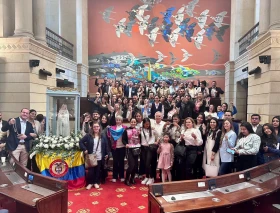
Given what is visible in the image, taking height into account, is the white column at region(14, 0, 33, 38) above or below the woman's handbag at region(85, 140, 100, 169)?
above

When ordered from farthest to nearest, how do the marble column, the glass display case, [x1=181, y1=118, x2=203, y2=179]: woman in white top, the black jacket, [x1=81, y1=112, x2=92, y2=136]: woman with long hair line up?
the marble column < [x1=81, y1=112, x2=92, y2=136]: woman with long hair < the glass display case < the black jacket < [x1=181, y1=118, x2=203, y2=179]: woman in white top

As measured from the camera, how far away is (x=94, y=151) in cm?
496

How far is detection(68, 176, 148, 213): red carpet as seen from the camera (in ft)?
12.9

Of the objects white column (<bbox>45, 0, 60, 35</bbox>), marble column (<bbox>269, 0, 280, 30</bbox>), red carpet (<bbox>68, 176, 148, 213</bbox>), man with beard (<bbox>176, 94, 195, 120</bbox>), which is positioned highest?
white column (<bbox>45, 0, 60, 35</bbox>)

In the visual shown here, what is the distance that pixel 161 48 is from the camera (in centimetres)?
1493

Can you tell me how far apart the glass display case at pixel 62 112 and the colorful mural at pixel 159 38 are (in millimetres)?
9869

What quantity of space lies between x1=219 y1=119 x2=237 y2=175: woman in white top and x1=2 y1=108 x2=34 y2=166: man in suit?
4106 mm

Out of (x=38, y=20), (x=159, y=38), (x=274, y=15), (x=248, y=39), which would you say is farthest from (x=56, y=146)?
(x=159, y=38)

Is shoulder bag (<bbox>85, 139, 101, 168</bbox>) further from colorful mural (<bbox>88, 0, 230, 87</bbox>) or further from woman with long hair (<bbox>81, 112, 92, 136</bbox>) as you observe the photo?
colorful mural (<bbox>88, 0, 230, 87</bbox>)

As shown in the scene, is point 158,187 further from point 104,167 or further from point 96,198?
point 104,167

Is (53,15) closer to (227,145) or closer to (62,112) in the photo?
(62,112)

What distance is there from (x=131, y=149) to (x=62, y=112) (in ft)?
5.92

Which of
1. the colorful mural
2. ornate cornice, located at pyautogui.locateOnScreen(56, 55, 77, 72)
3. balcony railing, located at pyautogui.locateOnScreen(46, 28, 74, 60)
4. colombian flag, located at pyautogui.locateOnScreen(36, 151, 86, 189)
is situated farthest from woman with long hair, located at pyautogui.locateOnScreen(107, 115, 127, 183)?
the colorful mural

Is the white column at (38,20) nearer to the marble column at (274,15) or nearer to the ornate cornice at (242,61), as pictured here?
the marble column at (274,15)
